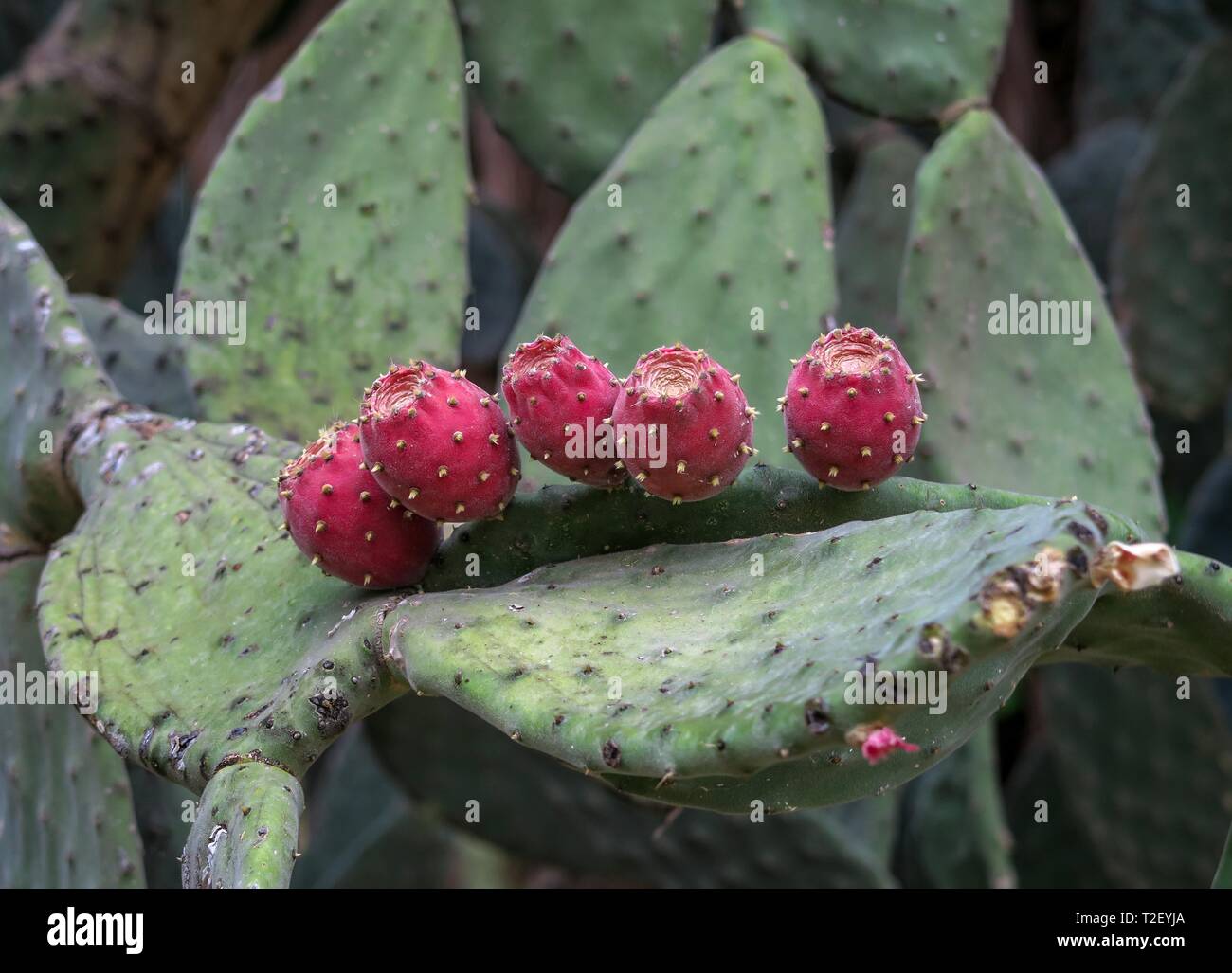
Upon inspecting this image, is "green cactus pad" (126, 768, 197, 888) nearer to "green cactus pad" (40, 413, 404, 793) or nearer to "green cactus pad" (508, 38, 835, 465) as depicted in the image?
"green cactus pad" (40, 413, 404, 793)

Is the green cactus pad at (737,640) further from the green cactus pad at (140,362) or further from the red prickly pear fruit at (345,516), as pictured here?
the green cactus pad at (140,362)

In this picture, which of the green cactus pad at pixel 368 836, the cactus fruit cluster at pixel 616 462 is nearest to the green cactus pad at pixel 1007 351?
the cactus fruit cluster at pixel 616 462

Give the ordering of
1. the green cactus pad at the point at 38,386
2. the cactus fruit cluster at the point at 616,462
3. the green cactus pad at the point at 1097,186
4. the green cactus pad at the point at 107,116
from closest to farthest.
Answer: the cactus fruit cluster at the point at 616,462, the green cactus pad at the point at 38,386, the green cactus pad at the point at 107,116, the green cactus pad at the point at 1097,186

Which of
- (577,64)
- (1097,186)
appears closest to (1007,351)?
(577,64)

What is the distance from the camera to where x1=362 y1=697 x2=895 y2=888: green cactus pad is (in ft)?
6.23

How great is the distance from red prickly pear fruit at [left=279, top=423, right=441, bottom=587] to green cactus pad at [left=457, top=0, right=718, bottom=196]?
0.92 m

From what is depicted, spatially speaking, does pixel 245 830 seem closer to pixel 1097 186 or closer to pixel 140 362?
pixel 140 362

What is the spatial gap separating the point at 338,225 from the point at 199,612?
2.11ft

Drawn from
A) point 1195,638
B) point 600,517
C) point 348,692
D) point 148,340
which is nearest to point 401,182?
point 148,340

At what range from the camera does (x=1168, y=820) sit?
233cm

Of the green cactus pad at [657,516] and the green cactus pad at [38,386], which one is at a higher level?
the green cactus pad at [38,386]

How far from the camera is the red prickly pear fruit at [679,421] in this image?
939 millimetres

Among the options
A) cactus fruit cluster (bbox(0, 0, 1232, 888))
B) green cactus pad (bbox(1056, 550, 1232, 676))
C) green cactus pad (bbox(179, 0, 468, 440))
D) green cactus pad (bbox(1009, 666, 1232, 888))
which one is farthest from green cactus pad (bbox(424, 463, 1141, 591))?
green cactus pad (bbox(1009, 666, 1232, 888))

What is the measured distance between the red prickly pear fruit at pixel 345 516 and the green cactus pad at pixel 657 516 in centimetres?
6
